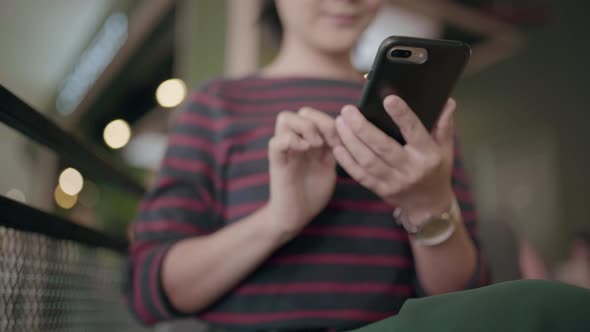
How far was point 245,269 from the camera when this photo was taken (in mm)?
619

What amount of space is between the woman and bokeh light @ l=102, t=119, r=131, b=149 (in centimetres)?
416

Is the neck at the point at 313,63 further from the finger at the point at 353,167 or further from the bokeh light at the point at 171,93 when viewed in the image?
the bokeh light at the point at 171,93

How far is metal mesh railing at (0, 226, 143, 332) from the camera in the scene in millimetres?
479

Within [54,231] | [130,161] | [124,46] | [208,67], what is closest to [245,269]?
[54,231]

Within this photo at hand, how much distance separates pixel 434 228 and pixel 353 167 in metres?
0.13

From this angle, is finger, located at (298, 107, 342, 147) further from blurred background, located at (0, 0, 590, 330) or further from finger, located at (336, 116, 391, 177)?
blurred background, located at (0, 0, 590, 330)

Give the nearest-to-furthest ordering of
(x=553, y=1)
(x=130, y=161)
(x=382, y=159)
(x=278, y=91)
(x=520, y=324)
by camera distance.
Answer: (x=520, y=324) → (x=382, y=159) → (x=278, y=91) → (x=553, y=1) → (x=130, y=161)

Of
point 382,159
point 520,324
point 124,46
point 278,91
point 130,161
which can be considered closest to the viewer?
point 520,324

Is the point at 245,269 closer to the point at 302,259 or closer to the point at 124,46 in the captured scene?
the point at 302,259

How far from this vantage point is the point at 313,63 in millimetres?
765

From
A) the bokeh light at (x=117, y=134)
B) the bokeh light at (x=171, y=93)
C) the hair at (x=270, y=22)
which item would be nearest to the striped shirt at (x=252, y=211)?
the hair at (x=270, y=22)

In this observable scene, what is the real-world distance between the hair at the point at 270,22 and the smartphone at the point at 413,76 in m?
1.14

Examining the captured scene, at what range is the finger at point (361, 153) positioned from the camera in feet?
1.71

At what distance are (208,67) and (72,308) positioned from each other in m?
1.06
